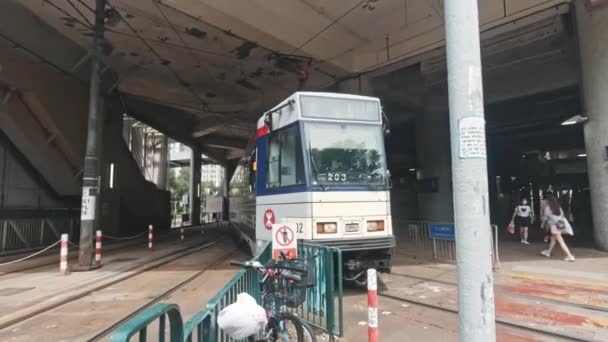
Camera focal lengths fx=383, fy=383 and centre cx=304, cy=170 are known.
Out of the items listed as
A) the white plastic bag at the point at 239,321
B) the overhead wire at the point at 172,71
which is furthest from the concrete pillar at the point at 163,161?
the white plastic bag at the point at 239,321

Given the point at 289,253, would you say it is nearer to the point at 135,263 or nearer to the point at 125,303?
the point at 125,303

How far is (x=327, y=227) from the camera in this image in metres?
6.61

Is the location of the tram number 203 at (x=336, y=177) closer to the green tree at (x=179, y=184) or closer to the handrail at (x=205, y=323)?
the handrail at (x=205, y=323)

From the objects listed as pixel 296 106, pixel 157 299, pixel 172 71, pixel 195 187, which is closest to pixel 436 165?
pixel 172 71

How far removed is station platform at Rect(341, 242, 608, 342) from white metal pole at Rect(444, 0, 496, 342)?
238 centimetres

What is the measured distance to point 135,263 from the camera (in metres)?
11.3

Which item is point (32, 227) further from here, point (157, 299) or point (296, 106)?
point (296, 106)

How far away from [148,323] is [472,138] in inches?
89.1

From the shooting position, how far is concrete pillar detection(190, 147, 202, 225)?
40031 mm

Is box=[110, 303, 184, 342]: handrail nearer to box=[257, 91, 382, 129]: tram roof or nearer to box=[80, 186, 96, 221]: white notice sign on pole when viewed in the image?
box=[257, 91, 382, 129]: tram roof

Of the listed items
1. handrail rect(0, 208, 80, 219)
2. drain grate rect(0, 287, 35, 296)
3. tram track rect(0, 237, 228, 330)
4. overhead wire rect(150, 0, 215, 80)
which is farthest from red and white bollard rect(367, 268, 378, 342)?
handrail rect(0, 208, 80, 219)

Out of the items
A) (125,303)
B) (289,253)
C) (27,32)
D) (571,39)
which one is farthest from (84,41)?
(571,39)

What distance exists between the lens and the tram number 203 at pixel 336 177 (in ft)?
22.4

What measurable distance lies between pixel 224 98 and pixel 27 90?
39.2ft
